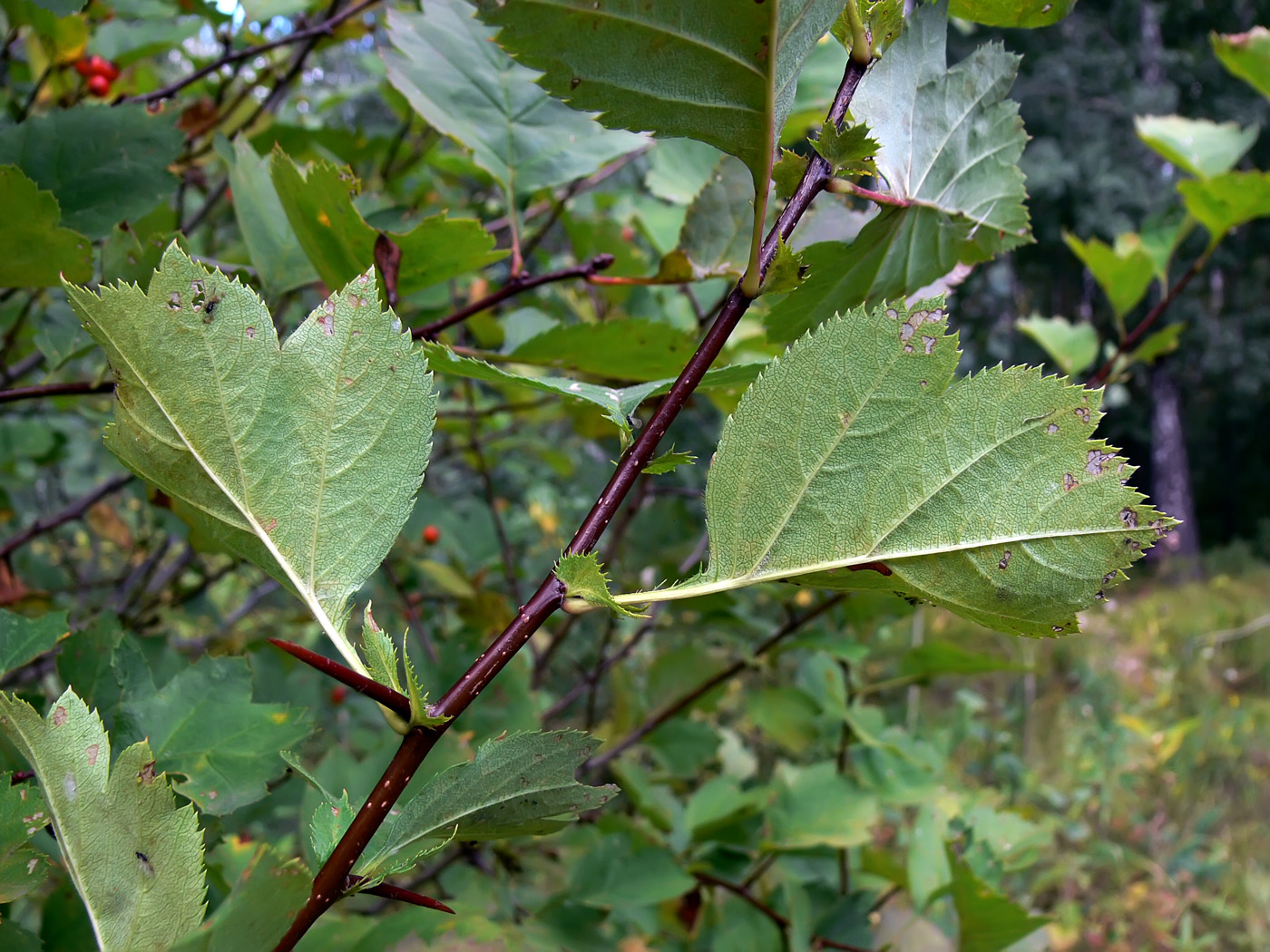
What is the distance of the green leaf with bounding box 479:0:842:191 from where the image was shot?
395 millimetres

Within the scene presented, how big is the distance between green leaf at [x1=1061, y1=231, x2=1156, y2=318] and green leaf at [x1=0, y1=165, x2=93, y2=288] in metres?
1.18

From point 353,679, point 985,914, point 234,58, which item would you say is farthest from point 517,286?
point 985,914

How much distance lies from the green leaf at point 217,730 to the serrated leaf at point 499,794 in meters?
0.19

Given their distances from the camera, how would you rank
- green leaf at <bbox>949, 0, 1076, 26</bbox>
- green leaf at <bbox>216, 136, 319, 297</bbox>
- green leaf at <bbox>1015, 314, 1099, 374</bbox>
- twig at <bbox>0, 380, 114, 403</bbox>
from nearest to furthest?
green leaf at <bbox>949, 0, 1076, 26</bbox>, twig at <bbox>0, 380, 114, 403</bbox>, green leaf at <bbox>216, 136, 319, 297</bbox>, green leaf at <bbox>1015, 314, 1099, 374</bbox>

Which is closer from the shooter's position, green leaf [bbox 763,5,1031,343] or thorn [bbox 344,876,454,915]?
thorn [bbox 344,876,454,915]

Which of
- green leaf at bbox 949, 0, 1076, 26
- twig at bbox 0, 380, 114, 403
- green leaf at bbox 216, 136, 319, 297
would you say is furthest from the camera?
green leaf at bbox 216, 136, 319, 297

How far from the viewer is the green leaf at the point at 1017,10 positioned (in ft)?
1.60

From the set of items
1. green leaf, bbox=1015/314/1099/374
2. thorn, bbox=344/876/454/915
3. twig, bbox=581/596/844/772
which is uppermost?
thorn, bbox=344/876/454/915

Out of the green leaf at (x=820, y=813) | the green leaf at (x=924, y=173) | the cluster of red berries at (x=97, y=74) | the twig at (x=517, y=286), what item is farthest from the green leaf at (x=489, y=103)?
the green leaf at (x=820, y=813)

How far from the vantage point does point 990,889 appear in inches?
32.2

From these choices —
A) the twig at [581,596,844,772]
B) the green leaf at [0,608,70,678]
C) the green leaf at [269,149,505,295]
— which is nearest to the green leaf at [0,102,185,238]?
the green leaf at [269,149,505,295]

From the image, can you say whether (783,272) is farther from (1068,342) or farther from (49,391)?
(1068,342)

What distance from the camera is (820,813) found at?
114cm

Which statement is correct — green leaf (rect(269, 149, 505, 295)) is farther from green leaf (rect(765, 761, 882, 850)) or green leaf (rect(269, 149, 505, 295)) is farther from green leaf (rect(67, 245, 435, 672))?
green leaf (rect(765, 761, 882, 850))
